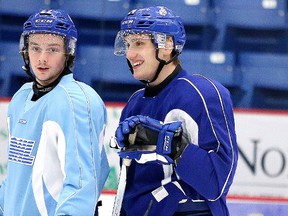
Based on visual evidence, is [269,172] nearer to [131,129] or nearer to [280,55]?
[280,55]

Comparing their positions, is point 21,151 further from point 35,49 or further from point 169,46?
point 169,46

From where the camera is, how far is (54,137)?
180 centimetres

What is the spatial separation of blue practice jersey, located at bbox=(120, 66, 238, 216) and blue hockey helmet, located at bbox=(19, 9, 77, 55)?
252 millimetres

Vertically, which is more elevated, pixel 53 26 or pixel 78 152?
pixel 53 26

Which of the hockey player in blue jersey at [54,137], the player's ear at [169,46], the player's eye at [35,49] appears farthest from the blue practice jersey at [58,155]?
the player's ear at [169,46]

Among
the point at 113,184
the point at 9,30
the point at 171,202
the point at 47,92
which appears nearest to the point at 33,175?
the point at 47,92

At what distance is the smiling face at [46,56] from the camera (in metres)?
1.90

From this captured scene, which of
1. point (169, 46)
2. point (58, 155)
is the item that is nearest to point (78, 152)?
point (58, 155)

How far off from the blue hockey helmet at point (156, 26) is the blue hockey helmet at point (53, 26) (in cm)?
14

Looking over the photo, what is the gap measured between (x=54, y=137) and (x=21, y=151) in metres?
0.10

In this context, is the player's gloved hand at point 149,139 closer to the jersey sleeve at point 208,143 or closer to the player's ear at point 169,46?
the jersey sleeve at point 208,143

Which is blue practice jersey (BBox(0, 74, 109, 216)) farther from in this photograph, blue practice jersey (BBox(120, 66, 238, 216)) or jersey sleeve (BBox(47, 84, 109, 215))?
blue practice jersey (BBox(120, 66, 238, 216))

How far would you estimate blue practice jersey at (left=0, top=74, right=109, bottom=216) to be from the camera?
177 centimetres

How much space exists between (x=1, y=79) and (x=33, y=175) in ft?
7.19
